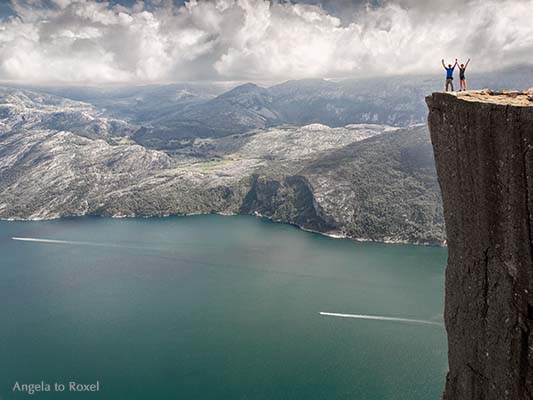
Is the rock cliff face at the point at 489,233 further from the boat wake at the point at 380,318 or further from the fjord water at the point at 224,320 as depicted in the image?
the boat wake at the point at 380,318

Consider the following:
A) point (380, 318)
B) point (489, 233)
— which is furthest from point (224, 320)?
point (489, 233)

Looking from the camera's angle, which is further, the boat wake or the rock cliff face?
the boat wake

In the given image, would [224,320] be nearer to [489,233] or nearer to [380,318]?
[380,318]

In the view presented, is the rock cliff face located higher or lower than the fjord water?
higher

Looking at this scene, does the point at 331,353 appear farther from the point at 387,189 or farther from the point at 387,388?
the point at 387,189

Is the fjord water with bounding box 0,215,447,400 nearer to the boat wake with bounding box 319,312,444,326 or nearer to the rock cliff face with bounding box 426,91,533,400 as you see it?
the boat wake with bounding box 319,312,444,326

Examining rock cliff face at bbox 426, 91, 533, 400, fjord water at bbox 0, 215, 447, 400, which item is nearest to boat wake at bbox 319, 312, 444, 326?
fjord water at bbox 0, 215, 447, 400
